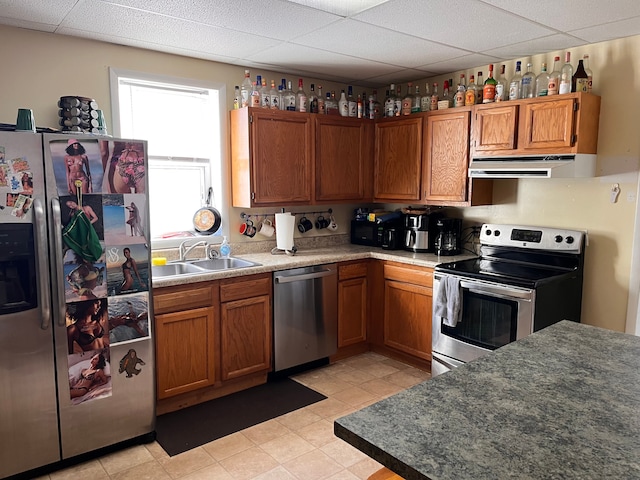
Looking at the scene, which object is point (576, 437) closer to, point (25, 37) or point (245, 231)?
point (245, 231)

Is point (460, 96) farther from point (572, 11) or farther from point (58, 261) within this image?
point (58, 261)

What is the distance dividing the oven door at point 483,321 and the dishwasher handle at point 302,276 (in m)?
0.83

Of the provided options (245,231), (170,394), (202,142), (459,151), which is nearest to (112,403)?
(170,394)

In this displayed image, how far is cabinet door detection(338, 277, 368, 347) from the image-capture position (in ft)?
12.5

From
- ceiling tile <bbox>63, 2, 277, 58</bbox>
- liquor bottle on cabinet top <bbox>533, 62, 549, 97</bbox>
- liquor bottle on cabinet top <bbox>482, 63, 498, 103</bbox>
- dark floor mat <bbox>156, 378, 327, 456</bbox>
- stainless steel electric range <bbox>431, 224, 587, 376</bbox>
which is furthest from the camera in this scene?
liquor bottle on cabinet top <bbox>482, 63, 498, 103</bbox>

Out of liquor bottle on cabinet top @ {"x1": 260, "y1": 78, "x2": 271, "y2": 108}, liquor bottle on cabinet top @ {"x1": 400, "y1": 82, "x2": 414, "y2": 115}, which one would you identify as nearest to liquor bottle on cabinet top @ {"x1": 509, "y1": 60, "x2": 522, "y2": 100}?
liquor bottle on cabinet top @ {"x1": 400, "y1": 82, "x2": 414, "y2": 115}

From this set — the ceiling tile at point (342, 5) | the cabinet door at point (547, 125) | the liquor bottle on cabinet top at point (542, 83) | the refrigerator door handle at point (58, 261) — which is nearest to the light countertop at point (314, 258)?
the refrigerator door handle at point (58, 261)

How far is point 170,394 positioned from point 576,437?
250 centimetres

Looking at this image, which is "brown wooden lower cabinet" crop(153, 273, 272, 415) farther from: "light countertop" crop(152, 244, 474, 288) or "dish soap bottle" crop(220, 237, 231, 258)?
"dish soap bottle" crop(220, 237, 231, 258)

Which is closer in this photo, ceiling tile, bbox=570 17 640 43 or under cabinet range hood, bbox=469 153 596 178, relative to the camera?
ceiling tile, bbox=570 17 640 43

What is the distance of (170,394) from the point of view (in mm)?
2943

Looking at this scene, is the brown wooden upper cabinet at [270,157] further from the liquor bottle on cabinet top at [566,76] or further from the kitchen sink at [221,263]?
the liquor bottle on cabinet top at [566,76]

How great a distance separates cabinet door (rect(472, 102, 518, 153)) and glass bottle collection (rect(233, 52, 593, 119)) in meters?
0.11

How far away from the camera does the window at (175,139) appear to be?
10.8ft
